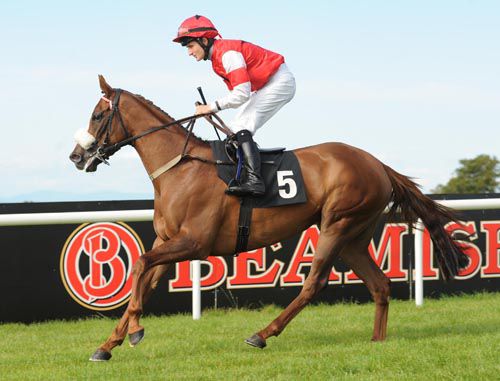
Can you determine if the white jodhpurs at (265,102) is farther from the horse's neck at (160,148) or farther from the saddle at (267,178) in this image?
the horse's neck at (160,148)

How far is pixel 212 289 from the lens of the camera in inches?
330

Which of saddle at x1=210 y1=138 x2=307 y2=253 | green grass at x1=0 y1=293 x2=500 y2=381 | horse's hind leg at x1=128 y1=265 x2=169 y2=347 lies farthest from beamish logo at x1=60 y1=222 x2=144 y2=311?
saddle at x1=210 y1=138 x2=307 y2=253

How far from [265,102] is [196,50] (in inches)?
24.6

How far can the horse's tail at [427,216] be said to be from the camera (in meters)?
6.69

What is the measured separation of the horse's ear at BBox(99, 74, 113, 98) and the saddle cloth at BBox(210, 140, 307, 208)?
810 millimetres

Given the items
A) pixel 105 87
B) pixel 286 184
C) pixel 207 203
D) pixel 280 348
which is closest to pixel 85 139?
pixel 105 87

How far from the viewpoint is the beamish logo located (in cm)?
809

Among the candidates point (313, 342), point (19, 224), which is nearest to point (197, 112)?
point (313, 342)

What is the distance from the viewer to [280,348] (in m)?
6.05

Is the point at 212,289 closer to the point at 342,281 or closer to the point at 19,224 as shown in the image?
the point at 342,281

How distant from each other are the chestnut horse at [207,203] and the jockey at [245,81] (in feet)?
0.83

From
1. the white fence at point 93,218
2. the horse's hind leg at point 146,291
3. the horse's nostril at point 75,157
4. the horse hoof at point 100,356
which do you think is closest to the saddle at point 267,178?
the horse's hind leg at point 146,291

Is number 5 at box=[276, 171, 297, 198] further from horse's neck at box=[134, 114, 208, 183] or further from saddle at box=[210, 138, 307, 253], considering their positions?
horse's neck at box=[134, 114, 208, 183]

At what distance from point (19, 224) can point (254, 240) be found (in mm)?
2583
